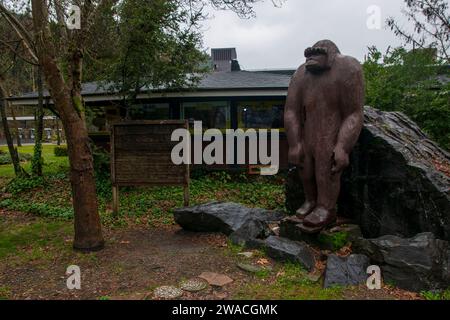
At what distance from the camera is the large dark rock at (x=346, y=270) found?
4.00m

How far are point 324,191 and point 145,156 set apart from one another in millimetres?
3557

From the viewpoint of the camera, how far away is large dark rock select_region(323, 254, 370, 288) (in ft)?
13.1

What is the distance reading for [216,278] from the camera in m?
4.18

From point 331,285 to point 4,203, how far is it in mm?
8128

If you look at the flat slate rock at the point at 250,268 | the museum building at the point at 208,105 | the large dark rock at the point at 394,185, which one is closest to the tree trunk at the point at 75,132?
the flat slate rock at the point at 250,268

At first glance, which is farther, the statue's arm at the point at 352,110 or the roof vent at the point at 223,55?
the roof vent at the point at 223,55

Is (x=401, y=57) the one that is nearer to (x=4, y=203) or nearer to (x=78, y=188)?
(x=78, y=188)

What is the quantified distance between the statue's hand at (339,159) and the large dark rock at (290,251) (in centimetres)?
105

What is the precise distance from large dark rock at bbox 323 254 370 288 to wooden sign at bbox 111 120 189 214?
11.6ft

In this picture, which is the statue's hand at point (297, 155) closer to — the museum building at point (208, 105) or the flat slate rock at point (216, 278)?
the flat slate rock at point (216, 278)

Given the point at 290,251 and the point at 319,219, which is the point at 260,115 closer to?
the point at 319,219

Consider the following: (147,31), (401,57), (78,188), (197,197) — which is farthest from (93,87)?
(401,57)

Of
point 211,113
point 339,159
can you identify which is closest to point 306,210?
point 339,159

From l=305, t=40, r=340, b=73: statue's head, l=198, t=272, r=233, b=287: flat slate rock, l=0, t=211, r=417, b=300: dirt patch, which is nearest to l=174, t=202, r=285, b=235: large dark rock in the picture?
l=0, t=211, r=417, b=300: dirt patch
